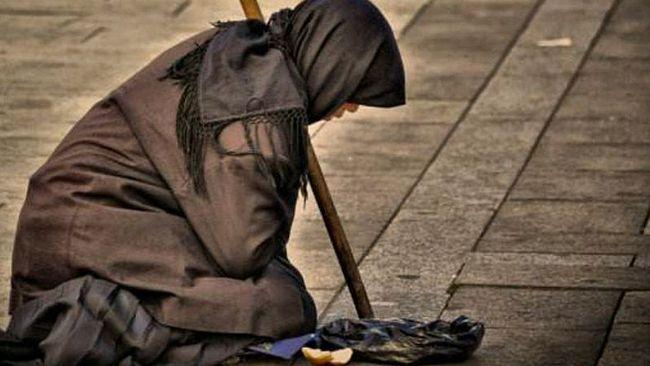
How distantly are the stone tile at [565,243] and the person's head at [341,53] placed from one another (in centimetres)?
159

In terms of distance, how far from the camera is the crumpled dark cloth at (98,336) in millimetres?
6070

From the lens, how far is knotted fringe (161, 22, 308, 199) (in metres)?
6.11

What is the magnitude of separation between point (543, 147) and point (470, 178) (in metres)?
0.58

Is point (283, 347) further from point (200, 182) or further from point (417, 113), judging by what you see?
point (417, 113)

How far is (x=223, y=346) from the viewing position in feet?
20.5

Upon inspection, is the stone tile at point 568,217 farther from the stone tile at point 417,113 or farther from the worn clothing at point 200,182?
the worn clothing at point 200,182

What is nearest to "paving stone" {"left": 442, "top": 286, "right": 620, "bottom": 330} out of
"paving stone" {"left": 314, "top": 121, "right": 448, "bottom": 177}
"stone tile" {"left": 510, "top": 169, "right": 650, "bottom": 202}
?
"stone tile" {"left": 510, "top": 169, "right": 650, "bottom": 202}

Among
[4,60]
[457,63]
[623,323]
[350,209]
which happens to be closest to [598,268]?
[623,323]

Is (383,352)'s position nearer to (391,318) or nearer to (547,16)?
(391,318)

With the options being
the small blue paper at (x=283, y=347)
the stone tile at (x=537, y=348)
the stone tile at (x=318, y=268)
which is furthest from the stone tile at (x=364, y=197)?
the small blue paper at (x=283, y=347)

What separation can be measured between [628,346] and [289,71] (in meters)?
1.43

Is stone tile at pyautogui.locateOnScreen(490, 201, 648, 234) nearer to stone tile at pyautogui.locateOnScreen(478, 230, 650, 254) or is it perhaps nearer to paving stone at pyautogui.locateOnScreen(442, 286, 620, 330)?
stone tile at pyautogui.locateOnScreen(478, 230, 650, 254)

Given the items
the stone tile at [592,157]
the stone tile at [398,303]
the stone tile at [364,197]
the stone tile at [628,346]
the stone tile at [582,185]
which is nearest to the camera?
the stone tile at [628,346]

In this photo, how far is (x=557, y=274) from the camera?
7383 millimetres
